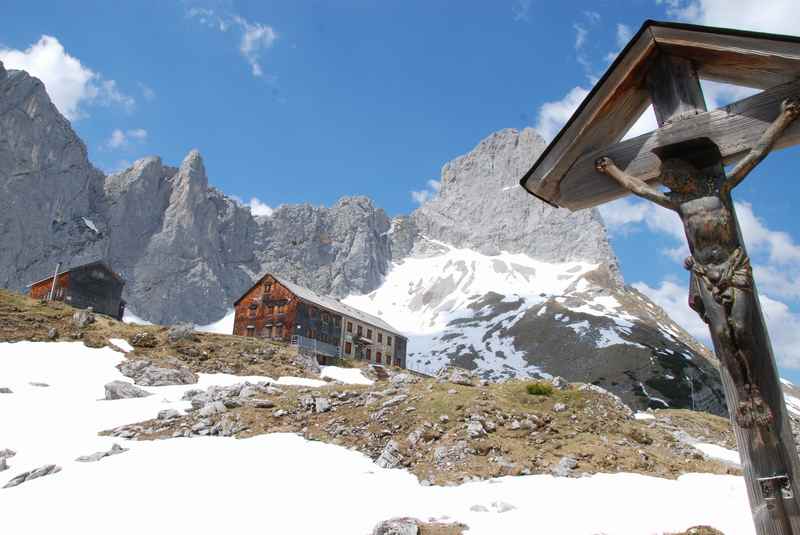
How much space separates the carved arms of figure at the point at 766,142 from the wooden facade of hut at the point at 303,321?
2385 inches

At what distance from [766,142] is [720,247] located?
0.83m

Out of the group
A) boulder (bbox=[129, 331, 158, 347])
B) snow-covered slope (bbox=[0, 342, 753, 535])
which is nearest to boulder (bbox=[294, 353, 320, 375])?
boulder (bbox=[129, 331, 158, 347])

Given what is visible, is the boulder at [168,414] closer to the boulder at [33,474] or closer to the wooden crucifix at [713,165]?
the boulder at [33,474]

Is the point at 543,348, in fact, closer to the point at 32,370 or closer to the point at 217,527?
the point at 32,370

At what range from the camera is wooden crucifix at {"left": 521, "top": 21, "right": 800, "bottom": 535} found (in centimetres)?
328

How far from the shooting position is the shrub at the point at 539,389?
2427 cm

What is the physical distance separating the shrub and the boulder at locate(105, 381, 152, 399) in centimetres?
2308

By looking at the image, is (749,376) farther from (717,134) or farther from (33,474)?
(33,474)

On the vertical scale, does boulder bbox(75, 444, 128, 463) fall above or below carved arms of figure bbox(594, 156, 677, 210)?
below

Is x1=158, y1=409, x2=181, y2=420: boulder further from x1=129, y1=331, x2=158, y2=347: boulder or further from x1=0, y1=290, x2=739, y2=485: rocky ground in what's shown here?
x1=129, y1=331, x2=158, y2=347: boulder

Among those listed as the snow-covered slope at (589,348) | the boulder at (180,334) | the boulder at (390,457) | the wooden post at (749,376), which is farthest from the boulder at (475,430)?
the snow-covered slope at (589,348)

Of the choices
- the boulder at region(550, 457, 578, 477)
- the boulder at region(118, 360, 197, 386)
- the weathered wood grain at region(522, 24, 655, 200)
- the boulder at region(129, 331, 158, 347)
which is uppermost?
the boulder at region(129, 331, 158, 347)

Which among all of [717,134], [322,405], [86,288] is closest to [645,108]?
[717,134]

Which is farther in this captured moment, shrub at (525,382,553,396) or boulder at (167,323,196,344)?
boulder at (167,323,196,344)
